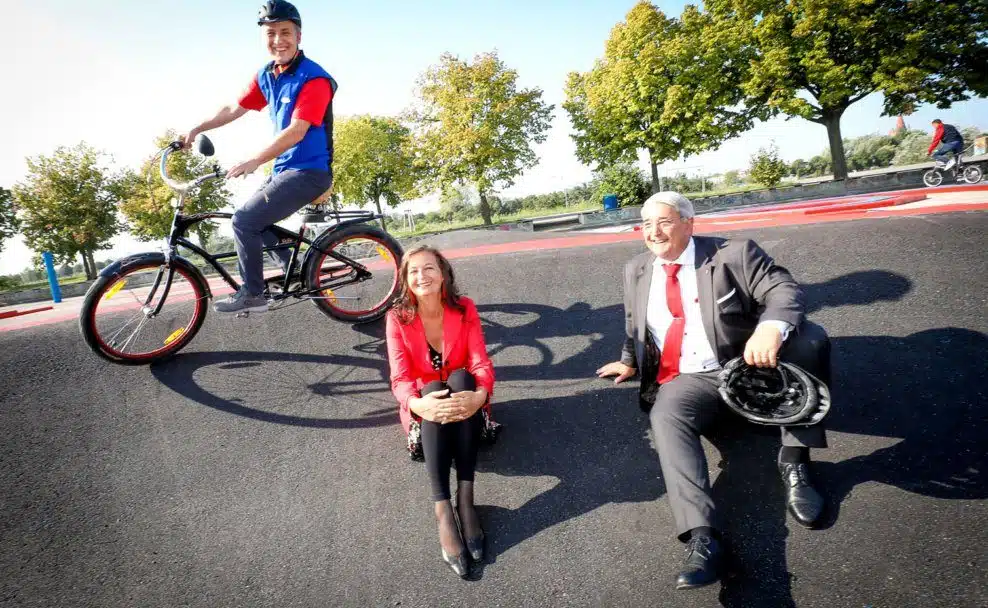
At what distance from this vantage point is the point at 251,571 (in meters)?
2.51

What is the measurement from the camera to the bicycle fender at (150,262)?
3.71 meters

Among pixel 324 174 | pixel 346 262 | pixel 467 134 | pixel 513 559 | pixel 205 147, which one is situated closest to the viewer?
pixel 513 559

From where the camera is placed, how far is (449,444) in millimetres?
2643

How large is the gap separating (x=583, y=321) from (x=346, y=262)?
230 centimetres

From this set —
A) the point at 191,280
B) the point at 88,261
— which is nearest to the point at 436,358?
Result: the point at 191,280

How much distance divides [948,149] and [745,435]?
57.7 feet

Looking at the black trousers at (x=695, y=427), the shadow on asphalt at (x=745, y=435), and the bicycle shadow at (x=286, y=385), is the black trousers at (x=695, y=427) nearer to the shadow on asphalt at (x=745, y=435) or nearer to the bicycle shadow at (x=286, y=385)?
the shadow on asphalt at (x=745, y=435)

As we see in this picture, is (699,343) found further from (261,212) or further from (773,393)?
(261,212)

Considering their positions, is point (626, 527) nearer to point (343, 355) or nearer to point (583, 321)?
point (583, 321)

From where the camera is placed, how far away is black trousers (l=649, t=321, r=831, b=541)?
221 cm

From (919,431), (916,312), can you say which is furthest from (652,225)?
(916,312)

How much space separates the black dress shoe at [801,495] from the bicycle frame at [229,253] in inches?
141

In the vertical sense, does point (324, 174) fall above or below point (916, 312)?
above

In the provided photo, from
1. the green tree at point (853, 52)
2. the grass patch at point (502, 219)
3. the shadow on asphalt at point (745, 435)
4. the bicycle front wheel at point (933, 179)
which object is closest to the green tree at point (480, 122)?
the grass patch at point (502, 219)
